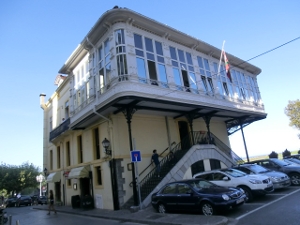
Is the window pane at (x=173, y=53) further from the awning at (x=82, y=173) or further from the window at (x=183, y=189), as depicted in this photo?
the awning at (x=82, y=173)

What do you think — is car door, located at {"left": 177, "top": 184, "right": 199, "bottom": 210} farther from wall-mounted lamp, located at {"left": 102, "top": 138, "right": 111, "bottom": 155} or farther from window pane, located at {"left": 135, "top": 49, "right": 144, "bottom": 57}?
window pane, located at {"left": 135, "top": 49, "right": 144, "bottom": 57}

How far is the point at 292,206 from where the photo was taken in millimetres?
7945

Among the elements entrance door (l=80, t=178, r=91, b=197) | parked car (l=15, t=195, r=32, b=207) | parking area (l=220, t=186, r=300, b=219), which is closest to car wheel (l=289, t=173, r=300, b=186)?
parking area (l=220, t=186, r=300, b=219)

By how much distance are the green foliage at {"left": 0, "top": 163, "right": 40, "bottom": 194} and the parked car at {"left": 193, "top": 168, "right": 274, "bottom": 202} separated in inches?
1725

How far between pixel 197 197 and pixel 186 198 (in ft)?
1.88

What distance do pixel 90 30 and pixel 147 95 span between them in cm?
588

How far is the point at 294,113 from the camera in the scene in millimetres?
36281

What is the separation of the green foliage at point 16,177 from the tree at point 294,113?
49.0 metres

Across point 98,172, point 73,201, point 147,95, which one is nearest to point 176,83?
point 147,95

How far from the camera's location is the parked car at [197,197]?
8.07 meters

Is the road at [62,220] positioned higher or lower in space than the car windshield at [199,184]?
lower

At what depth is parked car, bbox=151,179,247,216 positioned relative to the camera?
8.07m

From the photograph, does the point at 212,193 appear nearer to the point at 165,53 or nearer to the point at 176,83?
the point at 176,83

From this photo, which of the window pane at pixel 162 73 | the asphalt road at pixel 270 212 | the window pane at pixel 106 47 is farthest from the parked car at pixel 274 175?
the window pane at pixel 106 47
